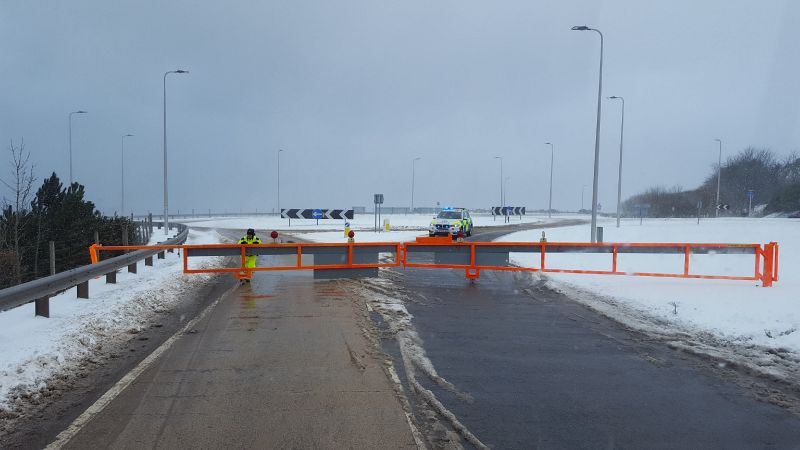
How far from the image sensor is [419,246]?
649 inches

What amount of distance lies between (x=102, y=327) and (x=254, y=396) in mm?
4371

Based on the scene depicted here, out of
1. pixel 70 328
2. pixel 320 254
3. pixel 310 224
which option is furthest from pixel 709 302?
pixel 310 224

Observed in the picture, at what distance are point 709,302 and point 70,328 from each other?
37.0 feet

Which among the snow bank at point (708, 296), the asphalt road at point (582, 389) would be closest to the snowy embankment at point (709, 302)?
the snow bank at point (708, 296)

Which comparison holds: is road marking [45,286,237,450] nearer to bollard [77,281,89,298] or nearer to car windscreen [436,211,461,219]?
bollard [77,281,89,298]

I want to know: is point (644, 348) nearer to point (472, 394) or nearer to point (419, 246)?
point (472, 394)

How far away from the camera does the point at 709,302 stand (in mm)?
11734

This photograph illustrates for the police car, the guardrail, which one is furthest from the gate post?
the police car

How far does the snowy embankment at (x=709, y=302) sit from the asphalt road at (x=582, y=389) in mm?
879

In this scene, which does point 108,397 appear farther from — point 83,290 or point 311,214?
point 311,214

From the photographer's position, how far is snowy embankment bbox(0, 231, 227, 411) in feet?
21.3

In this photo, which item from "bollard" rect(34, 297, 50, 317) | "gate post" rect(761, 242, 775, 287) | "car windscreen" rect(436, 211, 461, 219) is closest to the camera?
"bollard" rect(34, 297, 50, 317)

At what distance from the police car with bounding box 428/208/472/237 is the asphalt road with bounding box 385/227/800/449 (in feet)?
78.4

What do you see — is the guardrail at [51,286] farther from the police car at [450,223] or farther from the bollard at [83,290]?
the police car at [450,223]
